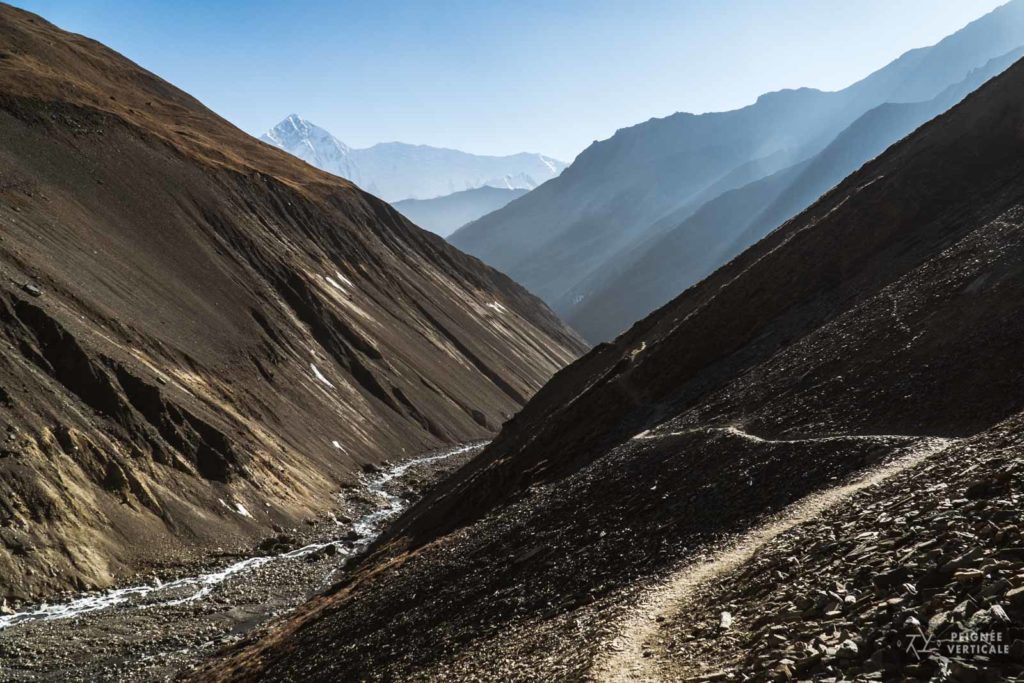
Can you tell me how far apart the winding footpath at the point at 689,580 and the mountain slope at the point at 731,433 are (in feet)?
1.12

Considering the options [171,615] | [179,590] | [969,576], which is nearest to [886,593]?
[969,576]

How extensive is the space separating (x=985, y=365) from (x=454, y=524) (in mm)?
22214

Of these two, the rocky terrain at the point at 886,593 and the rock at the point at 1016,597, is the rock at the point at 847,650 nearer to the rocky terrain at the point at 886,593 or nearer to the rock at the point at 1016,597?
the rocky terrain at the point at 886,593

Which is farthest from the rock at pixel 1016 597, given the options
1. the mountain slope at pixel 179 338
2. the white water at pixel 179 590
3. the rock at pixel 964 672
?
the mountain slope at pixel 179 338

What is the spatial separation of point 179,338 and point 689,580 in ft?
179

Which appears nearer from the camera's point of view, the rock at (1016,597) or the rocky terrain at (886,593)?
the rock at (1016,597)

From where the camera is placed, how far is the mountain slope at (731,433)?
1903 centimetres

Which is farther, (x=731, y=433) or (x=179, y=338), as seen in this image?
(x=179, y=338)

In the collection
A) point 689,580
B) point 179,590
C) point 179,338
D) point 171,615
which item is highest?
point 179,338

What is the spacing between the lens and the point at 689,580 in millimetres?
16750

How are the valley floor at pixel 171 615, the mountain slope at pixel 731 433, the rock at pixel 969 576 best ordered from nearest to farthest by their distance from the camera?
the rock at pixel 969 576 → the mountain slope at pixel 731 433 → the valley floor at pixel 171 615

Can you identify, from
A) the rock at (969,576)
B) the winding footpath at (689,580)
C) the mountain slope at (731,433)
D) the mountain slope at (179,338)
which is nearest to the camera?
the rock at (969,576)

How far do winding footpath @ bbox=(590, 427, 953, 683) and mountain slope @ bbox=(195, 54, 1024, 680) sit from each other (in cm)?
34

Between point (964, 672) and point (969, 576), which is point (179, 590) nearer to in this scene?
point (969, 576)
